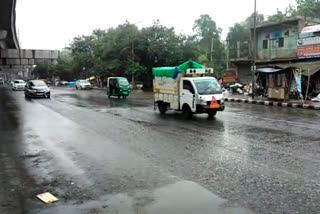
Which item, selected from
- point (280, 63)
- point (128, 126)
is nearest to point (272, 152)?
point (128, 126)

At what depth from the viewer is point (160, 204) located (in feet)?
18.0

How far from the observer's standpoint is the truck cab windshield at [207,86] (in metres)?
16.2

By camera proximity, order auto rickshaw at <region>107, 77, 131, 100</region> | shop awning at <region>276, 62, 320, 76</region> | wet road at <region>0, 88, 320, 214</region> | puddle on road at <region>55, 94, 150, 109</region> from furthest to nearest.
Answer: auto rickshaw at <region>107, 77, 131, 100</region>, shop awning at <region>276, 62, 320, 76</region>, puddle on road at <region>55, 94, 150, 109</region>, wet road at <region>0, 88, 320, 214</region>

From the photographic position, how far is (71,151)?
9562mm

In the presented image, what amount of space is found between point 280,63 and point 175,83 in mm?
17103

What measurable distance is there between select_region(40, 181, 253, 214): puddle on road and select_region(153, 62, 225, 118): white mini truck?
32.6ft

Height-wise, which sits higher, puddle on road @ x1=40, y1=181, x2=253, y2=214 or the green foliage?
the green foliage

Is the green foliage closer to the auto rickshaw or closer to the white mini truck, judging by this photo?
the auto rickshaw

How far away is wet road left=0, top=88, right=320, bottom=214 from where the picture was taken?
554 centimetres

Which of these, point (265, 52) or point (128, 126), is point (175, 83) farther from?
point (265, 52)

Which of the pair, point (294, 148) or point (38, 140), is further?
point (38, 140)

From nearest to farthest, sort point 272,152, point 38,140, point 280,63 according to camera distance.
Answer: point 272,152 → point 38,140 → point 280,63

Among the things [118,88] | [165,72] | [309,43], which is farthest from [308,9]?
[165,72]

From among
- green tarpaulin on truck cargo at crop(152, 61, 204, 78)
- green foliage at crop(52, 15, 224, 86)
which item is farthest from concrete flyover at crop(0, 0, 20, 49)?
green foliage at crop(52, 15, 224, 86)
